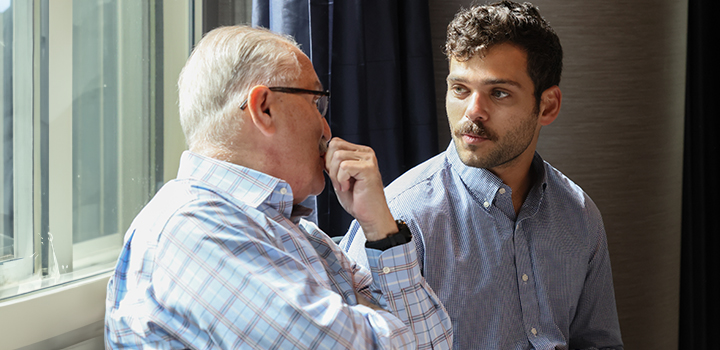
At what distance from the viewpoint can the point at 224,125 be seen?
0.98 metres

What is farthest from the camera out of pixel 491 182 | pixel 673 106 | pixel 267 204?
pixel 673 106

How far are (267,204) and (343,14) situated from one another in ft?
3.04

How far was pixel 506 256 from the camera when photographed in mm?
1331

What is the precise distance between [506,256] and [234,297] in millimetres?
757

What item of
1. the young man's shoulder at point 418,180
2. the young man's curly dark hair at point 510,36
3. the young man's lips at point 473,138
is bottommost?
the young man's shoulder at point 418,180

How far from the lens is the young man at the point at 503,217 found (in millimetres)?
1293

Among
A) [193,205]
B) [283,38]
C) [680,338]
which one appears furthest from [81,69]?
[680,338]

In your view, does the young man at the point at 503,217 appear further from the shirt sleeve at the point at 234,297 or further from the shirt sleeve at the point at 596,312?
the shirt sleeve at the point at 234,297

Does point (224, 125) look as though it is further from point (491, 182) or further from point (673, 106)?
point (673, 106)

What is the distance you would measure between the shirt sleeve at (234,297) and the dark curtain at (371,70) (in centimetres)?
85

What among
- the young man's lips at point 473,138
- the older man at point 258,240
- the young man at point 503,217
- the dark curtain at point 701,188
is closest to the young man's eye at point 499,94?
the young man at point 503,217

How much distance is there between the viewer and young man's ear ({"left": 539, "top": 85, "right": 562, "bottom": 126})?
146 centimetres

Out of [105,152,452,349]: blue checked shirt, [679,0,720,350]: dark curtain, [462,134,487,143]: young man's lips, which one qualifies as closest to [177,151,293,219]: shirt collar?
[105,152,452,349]: blue checked shirt

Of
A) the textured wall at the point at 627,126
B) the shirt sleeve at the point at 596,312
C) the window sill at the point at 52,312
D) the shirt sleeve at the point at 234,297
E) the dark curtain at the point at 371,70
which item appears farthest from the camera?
the textured wall at the point at 627,126
